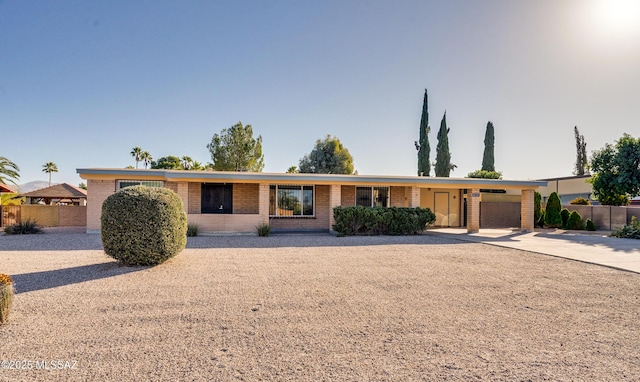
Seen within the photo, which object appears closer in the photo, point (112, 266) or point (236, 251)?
point (112, 266)

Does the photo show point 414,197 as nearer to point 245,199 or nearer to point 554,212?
point 245,199

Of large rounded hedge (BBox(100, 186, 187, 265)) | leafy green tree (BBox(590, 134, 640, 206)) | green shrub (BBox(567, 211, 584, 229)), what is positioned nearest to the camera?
large rounded hedge (BBox(100, 186, 187, 265))

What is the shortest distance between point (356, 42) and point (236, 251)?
1029 centimetres

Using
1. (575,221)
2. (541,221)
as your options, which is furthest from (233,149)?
(575,221)

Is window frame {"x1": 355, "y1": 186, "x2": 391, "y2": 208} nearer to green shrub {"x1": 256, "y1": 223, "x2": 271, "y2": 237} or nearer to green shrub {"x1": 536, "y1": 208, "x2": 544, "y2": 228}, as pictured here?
green shrub {"x1": 256, "y1": 223, "x2": 271, "y2": 237}

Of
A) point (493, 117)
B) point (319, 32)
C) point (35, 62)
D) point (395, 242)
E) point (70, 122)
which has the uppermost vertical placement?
point (493, 117)

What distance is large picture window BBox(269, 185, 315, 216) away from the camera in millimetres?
17375

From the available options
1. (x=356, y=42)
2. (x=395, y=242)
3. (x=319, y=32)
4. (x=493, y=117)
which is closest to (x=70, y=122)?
(x=319, y=32)

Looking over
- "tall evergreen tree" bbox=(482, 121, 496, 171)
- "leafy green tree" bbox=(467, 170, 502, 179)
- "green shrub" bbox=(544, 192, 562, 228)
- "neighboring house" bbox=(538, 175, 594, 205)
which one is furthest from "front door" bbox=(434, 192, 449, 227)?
"tall evergreen tree" bbox=(482, 121, 496, 171)

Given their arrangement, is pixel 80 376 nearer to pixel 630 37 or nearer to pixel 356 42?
pixel 356 42

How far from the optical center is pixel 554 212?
20.9 m

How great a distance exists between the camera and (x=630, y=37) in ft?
42.2

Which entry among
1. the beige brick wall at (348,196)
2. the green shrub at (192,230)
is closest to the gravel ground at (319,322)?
the green shrub at (192,230)

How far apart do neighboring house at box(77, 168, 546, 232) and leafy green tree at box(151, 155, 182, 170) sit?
32.5m
